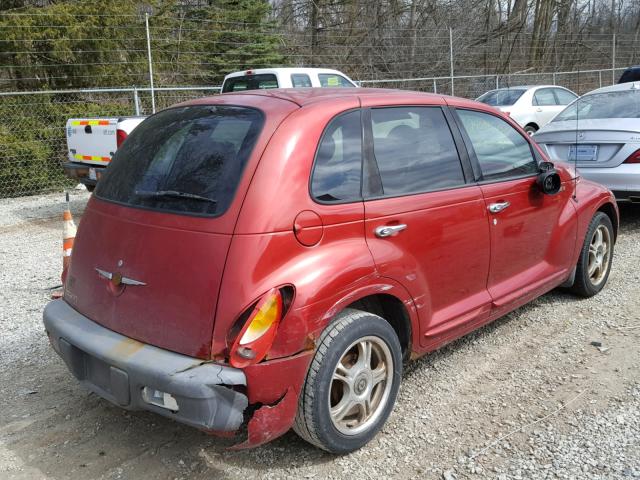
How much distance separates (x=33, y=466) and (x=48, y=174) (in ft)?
31.1

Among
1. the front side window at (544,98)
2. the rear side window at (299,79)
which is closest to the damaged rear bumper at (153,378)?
the rear side window at (299,79)

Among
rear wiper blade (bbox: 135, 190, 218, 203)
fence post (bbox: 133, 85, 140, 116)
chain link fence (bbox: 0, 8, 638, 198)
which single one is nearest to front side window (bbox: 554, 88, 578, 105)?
chain link fence (bbox: 0, 8, 638, 198)

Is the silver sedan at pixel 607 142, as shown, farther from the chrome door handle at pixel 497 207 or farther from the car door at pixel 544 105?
the car door at pixel 544 105

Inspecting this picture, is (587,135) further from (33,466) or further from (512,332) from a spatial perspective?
(33,466)

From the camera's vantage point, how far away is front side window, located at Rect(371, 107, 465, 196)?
327 centimetres

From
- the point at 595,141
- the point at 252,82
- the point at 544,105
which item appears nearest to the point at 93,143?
the point at 252,82

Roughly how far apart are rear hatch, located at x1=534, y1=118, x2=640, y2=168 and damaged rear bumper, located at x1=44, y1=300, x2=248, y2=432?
543 centimetres

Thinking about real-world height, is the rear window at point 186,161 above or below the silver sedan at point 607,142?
above

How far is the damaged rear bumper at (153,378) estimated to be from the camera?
251cm

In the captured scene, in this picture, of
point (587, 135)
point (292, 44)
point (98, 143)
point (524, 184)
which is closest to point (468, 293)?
point (524, 184)

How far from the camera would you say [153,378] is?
8.45 feet

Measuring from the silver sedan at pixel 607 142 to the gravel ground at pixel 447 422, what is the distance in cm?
240

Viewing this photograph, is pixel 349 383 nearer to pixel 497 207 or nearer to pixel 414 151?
pixel 414 151

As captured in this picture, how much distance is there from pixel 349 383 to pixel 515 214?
1768 mm
